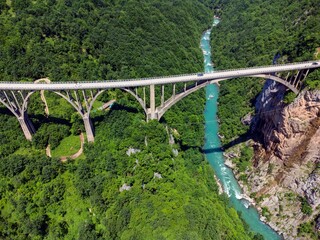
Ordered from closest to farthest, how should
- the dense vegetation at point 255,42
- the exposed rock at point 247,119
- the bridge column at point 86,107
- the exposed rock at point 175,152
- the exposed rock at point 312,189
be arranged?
the bridge column at point 86,107 < the exposed rock at point 312,189 < the exposed rock at point 175,152 < the dense vegetation at point 255,42 < the exposed rock at point 247,119

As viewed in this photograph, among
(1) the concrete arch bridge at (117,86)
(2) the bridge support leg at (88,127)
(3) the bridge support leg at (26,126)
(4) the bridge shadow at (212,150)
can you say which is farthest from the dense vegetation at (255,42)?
(3) the bridge support leg at (26,126)

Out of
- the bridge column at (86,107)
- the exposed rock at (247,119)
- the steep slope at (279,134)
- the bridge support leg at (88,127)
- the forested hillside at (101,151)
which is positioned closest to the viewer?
the forested hillside at (101,151)

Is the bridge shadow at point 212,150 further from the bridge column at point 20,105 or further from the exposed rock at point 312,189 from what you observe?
the bridge column at point 20,105

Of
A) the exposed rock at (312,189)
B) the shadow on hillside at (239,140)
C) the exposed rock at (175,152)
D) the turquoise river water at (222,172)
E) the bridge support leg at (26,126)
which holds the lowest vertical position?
the turquoise river water at (222,172)

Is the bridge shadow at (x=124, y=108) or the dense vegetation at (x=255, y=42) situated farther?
the dense vegetation at (x=255, y=42)

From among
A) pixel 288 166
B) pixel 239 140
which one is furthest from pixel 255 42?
pixel 288 166

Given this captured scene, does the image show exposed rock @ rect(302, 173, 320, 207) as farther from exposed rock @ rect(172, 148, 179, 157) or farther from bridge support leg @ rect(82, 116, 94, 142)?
bridge support leg @ rect(82, 116, 94, 142)
